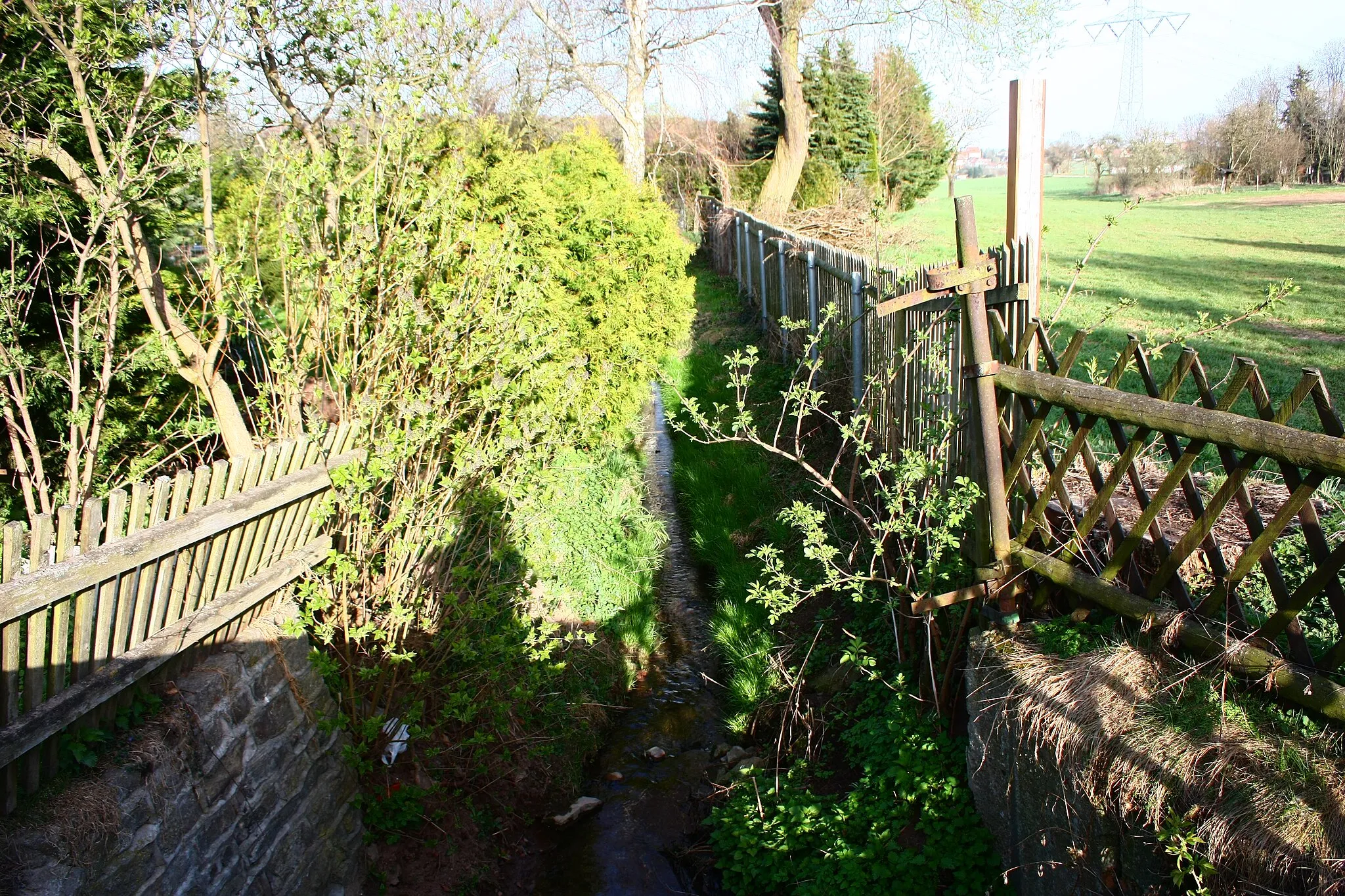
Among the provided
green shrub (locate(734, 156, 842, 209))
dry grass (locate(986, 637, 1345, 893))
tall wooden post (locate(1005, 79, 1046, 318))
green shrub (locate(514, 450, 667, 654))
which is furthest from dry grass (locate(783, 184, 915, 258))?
dry grass (locate(986, 637, 1345, 893))

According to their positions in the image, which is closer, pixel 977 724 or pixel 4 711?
pixel 4 711

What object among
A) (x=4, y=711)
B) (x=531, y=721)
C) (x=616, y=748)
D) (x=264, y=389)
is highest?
(x=264, y=389)

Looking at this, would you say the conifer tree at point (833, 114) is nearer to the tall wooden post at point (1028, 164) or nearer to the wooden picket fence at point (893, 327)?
the wooden picket fence at point (893, 327)

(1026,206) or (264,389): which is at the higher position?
(1026,206)

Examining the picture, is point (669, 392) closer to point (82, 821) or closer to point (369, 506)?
point (369, 506)

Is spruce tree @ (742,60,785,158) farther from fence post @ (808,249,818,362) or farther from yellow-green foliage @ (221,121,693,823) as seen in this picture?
yellow-green foliage @ (221,121,693,823)

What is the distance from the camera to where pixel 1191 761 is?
2.51 metres

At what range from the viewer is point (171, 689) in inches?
121

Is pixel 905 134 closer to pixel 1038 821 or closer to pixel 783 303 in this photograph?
pixel 783 303

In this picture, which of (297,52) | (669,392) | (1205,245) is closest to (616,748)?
(297,52)

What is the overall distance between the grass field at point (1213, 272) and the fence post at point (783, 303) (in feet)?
5.61

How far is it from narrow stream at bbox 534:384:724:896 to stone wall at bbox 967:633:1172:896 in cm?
158

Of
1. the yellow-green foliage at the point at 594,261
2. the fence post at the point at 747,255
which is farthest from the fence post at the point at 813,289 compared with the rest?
the fence post at the point at 747,255

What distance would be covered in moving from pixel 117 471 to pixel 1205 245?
20.2 m
